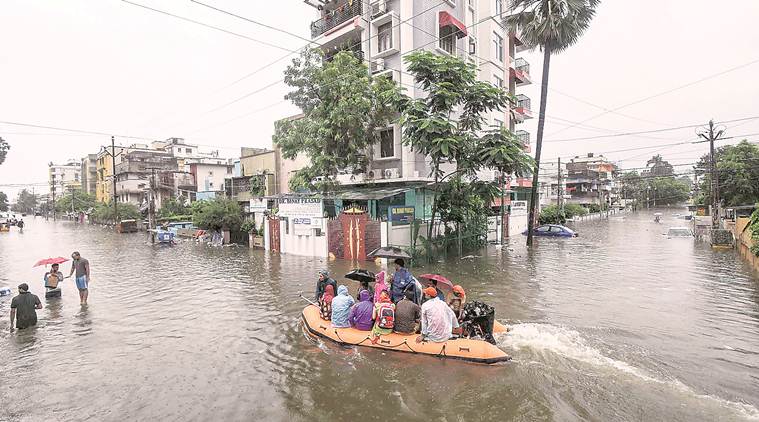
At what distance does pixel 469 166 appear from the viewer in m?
18.4

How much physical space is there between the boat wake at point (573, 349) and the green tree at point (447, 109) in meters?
8.99

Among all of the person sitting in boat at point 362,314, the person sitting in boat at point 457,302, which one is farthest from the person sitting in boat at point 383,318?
the person sitting in boat at point 457,302

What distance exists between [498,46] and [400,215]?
18.4m

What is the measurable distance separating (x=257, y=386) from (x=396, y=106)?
14061 millimetres

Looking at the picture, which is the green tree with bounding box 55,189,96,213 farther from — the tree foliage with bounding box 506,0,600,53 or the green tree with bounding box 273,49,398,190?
the tree foliage with bounding box 506,0,600,53

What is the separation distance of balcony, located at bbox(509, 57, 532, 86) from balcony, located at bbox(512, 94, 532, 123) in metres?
1.41

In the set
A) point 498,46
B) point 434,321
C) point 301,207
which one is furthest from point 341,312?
point 498,46

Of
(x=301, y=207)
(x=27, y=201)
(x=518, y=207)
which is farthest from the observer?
(x=27, y=201)

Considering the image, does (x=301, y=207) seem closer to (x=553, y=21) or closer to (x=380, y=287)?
(x=380, y=287)

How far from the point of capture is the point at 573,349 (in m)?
8.31

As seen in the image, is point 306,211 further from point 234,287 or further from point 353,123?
point 234,287

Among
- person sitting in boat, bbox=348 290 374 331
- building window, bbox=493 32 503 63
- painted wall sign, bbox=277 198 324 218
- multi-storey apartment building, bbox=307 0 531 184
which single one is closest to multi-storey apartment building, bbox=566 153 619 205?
building window, bbox=493 32 503 63

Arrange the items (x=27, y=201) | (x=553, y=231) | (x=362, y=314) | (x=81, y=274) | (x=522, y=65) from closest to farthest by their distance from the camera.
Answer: (x=362, y=314) → (x=81, y=274) → (x=553, y=231) → (x=522, y=65) → (x=27, y=201)

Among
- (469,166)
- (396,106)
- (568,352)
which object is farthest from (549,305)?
(396,106)
